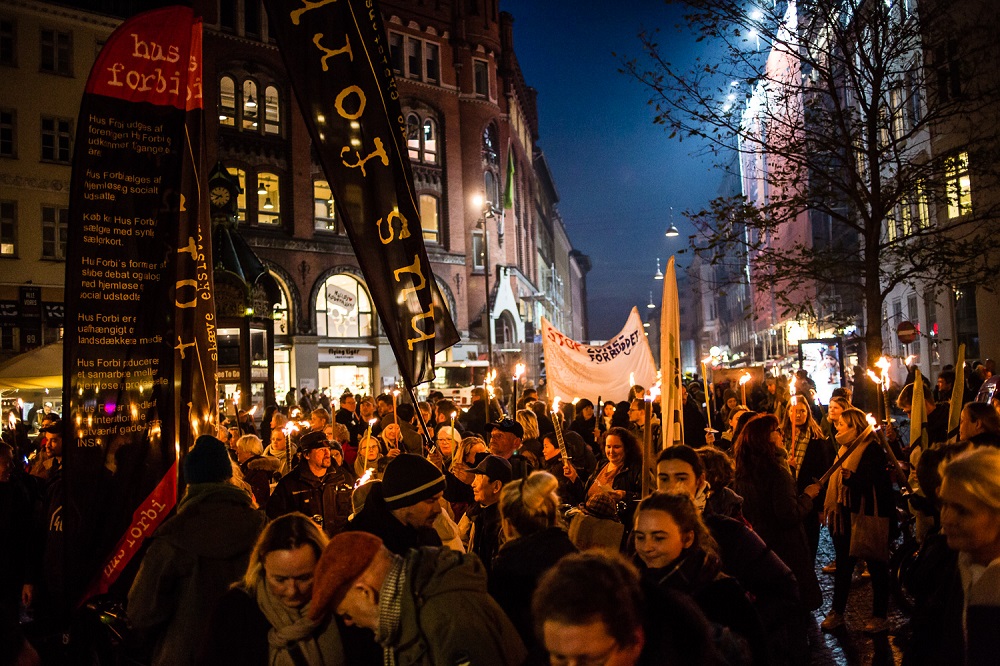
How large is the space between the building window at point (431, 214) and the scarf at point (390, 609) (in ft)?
140

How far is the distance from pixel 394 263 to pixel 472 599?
8.38 feet

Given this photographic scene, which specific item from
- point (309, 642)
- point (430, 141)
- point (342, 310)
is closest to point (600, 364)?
point (309, 642)

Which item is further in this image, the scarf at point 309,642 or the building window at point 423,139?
the building window at point 423,139

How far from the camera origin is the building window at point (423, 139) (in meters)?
44.8

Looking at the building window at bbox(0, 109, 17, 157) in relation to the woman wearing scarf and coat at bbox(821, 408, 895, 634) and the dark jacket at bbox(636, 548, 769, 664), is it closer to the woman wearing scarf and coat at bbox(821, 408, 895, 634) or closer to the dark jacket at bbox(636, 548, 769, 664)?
the woman wearing scarf and coat at bbox(821, 408, 895, 634)

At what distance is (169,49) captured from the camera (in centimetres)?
614

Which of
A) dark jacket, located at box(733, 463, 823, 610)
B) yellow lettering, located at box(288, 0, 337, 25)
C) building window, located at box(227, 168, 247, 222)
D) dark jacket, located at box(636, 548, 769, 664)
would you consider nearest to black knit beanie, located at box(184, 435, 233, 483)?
dark jacket, located at box(636, 548, 769, 664)

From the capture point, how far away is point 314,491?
6.95 metres

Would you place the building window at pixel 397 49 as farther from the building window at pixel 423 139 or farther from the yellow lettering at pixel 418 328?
the yellow lettering at pixel 418 328

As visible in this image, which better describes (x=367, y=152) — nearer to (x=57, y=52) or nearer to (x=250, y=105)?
(x=57, y=52)

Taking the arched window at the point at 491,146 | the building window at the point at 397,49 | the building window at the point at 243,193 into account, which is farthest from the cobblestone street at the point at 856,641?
the arched window at the point at 491,146

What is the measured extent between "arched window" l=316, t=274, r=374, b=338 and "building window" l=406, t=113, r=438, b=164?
7.55 meters

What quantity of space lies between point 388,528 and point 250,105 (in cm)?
3782

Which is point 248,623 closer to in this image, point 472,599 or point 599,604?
point 472,599
